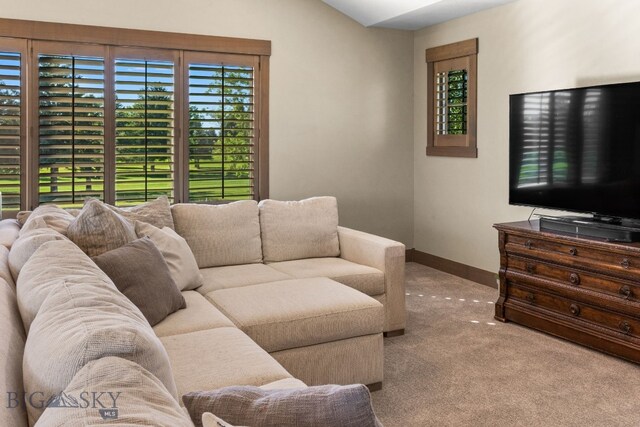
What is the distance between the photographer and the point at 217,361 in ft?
7.18

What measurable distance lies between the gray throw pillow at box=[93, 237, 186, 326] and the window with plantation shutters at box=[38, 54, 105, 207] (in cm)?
214

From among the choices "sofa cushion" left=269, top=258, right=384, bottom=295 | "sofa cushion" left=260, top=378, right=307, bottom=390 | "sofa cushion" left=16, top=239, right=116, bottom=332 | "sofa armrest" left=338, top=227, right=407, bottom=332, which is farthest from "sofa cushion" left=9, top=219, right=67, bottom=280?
"sofa armrest" left=338, top=227, right=407, bottom=332

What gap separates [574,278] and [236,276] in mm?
2071

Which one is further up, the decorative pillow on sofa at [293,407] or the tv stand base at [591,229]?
the tv stand base at [591,229]

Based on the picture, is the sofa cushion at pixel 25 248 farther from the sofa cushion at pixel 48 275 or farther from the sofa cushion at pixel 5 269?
the sofa cushion at pixel 48 275

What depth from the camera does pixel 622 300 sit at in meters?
3.35

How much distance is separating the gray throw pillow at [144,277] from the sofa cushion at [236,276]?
543 mm

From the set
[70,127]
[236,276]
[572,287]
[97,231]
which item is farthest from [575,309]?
[70,127]

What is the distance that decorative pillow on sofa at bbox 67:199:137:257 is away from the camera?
2752 millimetres

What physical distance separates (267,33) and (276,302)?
310 cm

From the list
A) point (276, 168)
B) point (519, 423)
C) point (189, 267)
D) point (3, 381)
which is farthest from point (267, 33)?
point (3, 381)

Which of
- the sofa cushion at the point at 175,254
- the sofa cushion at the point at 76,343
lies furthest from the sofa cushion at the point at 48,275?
the sofa cushion at the point at 175,254

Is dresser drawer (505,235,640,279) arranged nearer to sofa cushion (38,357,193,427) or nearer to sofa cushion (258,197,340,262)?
sofa cushion (258,197,340,262)

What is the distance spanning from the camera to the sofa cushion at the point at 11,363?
1066mm
